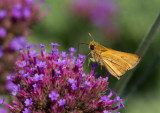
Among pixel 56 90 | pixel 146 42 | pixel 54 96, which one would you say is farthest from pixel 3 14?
pixel 146 42

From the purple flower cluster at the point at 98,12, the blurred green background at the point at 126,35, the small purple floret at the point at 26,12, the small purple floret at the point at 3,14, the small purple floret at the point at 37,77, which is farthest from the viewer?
the purple flower cluster at the point at 98,12

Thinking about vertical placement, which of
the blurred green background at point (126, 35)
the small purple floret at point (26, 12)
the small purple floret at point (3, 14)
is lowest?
the blurred green background at point (126, 35)

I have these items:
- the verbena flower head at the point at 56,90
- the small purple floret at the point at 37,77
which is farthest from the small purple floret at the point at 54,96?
the small purple floret at the point at 37,77

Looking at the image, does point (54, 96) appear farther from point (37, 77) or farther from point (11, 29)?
point (11, 29)

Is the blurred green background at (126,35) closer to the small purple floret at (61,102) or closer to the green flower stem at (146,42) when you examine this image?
the green flower stem at (146,42)

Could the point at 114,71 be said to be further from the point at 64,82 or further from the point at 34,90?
the point at 34,90

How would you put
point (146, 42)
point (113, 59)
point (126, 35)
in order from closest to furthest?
point (146, 42) < point (113, 59) < point (126, 35)

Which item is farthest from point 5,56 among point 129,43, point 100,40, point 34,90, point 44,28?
point 129,43
